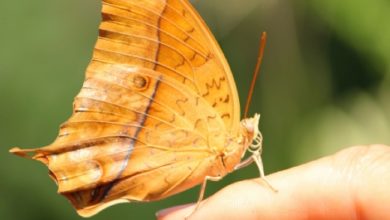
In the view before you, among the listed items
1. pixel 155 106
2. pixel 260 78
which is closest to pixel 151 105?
pixel 155 106

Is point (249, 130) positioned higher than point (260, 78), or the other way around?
point (249, 130)

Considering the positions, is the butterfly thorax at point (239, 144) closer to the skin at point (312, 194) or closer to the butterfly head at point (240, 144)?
the butterfly head at point (240, 144)

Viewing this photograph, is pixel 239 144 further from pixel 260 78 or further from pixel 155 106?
pixel 260 78

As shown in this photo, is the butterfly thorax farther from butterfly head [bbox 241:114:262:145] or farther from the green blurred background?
the green blurred background

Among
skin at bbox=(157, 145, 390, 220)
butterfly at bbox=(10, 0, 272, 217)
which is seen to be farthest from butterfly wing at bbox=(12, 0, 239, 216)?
skin at bbox=(157, 145, 390, 220)

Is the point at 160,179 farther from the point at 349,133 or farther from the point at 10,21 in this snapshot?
the point at 10,21

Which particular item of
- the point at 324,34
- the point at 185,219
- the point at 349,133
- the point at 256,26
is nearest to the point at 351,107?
the point at 349,133

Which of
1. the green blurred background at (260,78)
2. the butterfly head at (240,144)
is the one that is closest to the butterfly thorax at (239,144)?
the butterfly head at (240,144)
